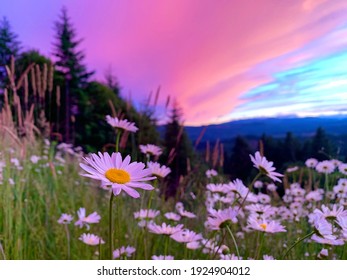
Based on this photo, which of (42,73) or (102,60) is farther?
(42,73)

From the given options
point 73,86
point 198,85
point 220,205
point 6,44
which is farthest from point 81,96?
point 220,205

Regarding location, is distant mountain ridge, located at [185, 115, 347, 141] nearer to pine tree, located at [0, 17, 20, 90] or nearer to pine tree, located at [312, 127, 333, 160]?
pine tree, located at [312, 127, 333, 160]

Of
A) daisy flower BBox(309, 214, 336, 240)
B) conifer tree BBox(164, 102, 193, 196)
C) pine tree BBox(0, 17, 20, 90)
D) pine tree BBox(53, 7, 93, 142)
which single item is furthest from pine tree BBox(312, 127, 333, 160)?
pine tree BBox(0, 17, 20, 90)

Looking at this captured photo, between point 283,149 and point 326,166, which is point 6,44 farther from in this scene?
point 326,166
